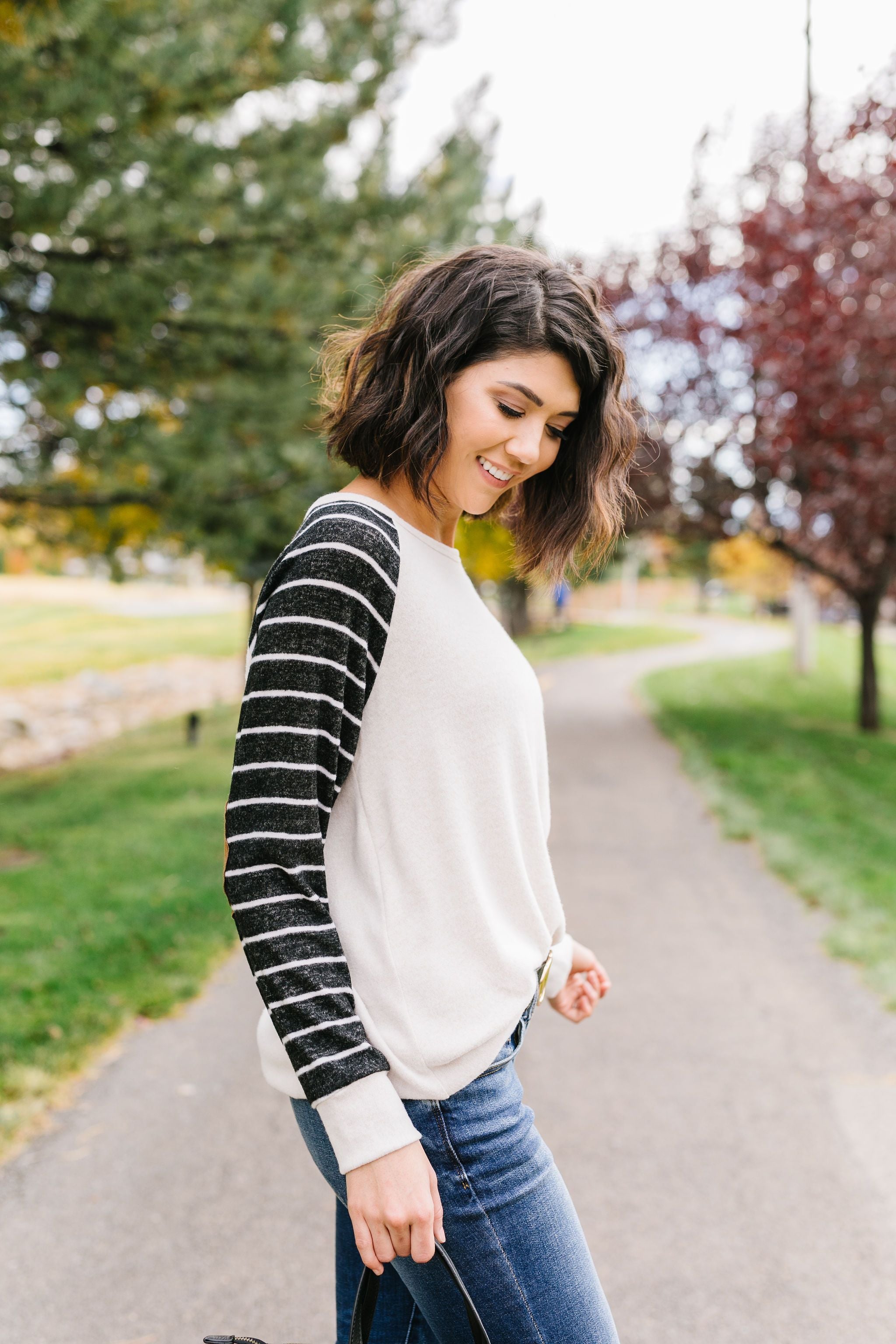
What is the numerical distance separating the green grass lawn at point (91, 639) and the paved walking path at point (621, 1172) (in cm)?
1771

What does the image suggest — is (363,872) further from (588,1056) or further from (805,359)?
(805,359)

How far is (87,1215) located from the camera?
2.69 m

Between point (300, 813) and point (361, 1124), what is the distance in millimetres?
348

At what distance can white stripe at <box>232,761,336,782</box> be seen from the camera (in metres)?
1.08

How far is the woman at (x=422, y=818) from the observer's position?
1.09m

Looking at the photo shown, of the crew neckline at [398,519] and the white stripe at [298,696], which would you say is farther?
the crew neckline at [398,519]

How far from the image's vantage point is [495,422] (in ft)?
4.40

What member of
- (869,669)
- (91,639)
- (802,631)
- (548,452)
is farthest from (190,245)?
(91,639)

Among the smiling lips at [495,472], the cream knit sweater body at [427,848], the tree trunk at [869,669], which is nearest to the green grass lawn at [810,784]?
the tree trunk at [869,669]

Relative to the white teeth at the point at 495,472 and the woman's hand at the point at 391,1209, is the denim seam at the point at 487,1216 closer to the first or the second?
the woman's hand at the point at 391,1209

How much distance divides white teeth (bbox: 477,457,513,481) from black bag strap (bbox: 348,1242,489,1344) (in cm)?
97

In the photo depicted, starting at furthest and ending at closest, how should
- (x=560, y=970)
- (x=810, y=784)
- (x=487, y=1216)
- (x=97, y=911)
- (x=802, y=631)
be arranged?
1. (x=802, y=631)
2. (x=810, y=784)
3. (x=97, y=911)
4. (x=560, y=970)
5. (x=487, y=1216)

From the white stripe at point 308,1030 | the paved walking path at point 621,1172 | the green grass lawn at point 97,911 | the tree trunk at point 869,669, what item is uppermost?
the white stripe at point 308,1030

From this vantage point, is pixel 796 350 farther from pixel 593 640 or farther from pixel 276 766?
pixel 593 640
